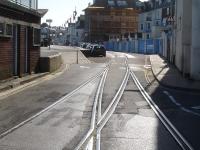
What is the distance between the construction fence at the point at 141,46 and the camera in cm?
7062

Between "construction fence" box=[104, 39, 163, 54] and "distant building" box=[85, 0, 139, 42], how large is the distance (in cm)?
3461

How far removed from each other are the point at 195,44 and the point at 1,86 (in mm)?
11555

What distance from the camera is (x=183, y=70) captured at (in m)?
31.0

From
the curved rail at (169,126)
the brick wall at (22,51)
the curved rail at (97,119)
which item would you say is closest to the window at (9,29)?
the brick wall at (22,51)

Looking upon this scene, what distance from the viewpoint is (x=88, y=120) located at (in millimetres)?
13625

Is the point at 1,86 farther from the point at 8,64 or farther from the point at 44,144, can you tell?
the point at 44,144

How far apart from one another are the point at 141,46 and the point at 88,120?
6906 cm

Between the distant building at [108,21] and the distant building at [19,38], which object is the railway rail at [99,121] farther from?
the distant building at [108,21]

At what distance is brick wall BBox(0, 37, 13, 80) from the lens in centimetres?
2323

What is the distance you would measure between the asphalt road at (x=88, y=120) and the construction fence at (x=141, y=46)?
41959 mm

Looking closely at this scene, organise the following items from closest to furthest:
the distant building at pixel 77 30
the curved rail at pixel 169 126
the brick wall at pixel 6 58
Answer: the curved rail at pixel 169 126, the brick wall at pixel 6 58, the distant building at pixel 77 30

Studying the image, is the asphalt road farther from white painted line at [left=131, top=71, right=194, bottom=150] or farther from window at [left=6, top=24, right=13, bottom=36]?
window at [left=6, top=24, right=13, bottom=36]

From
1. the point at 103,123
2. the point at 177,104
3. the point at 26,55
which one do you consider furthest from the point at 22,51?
the point at 103,123

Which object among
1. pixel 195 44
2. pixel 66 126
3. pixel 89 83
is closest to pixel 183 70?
pixel 195 44
